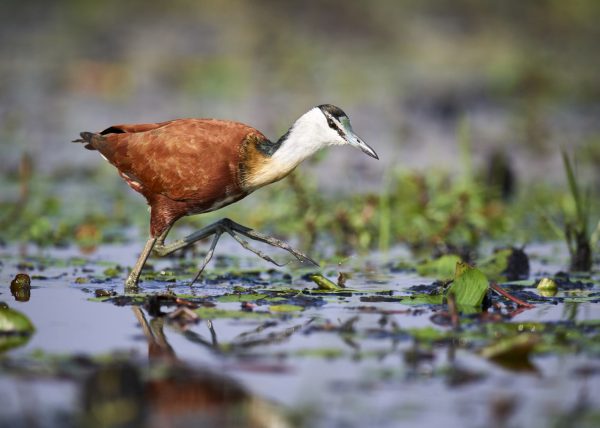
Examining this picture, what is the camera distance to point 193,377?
15.7ft

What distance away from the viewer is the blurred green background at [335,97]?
941 centimetres

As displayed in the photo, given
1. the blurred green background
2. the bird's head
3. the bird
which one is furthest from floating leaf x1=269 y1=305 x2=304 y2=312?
the blurred green background

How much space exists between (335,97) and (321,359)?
38.7 feet

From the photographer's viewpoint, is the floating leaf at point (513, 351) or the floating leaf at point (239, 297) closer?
the floating leaf at point (513, 351)

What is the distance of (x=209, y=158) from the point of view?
709 centimetres

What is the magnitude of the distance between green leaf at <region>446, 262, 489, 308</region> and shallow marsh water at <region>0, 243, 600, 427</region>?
0.17m

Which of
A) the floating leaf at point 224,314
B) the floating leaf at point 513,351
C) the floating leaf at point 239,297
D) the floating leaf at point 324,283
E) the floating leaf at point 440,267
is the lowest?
the floating leaf at point 513,351

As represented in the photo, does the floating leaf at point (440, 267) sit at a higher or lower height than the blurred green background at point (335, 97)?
lower

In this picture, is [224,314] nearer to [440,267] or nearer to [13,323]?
[13,323]

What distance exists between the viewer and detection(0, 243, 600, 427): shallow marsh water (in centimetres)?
434

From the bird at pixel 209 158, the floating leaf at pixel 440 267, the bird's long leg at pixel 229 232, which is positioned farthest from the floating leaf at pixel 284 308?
the floating leaf at pixel 440 267

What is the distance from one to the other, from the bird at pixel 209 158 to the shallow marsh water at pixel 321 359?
20.5 inches

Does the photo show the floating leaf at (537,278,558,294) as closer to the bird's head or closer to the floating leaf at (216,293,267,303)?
the bird's head

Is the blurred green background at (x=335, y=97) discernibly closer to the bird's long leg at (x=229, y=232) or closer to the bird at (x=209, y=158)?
the bird's long leg at (x=229, y=232)
